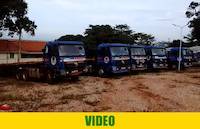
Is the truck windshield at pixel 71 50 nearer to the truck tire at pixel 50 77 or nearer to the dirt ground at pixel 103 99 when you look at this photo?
the truck tire at pixel 50 77

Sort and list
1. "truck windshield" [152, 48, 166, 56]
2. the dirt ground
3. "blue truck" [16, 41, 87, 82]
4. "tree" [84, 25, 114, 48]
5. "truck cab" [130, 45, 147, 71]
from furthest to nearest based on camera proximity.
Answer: "tree" [84, 25, 114, 48] < "truck windshield" [152, 48, 166, 56] < "truck cab" [130, 45, 147, 71] < "blue truck" [16, 41, 87, 82] < the dirt ground

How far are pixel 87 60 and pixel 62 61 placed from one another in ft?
18.6

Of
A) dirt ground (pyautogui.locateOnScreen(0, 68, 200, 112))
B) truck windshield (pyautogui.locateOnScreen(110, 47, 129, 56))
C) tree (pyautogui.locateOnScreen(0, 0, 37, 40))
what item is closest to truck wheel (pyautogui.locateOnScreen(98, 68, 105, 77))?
truck windshield (pyautogui.locateOnScreen(110, 47, 129, 56))

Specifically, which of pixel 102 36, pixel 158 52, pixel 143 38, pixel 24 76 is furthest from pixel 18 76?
pixel 143 38

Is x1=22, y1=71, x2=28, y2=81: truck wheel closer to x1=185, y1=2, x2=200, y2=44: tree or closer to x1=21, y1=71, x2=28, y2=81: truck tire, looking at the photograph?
x1=21, y1=71, x2=28, y2=81: truck tire

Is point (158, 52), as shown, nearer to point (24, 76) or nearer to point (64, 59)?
point (24, 76)

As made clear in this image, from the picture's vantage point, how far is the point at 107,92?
1631cm

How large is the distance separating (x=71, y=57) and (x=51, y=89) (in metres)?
2.86

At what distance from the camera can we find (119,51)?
2380 centimetres

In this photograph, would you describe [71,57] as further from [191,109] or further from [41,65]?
[191,109]

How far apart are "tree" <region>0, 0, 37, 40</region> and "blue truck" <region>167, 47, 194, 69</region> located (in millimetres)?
22502

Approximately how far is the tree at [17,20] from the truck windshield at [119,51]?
2498 centimetres

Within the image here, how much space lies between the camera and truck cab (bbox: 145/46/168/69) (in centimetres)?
2814
